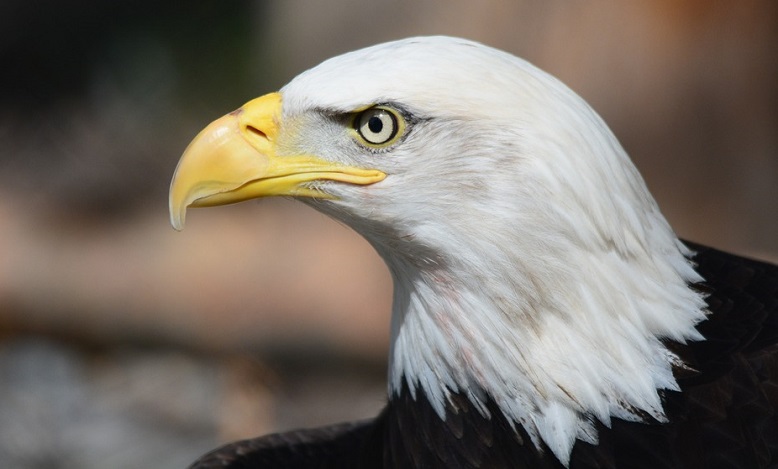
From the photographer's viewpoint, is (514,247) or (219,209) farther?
(219,209)

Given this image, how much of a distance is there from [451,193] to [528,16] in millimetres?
3425

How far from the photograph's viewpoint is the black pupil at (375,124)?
2.09 metres

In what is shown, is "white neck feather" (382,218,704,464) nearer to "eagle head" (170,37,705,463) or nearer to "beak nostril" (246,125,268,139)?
"eagle head" (170,37,705,463)

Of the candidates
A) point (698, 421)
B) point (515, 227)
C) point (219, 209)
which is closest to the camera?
point (515, 227)

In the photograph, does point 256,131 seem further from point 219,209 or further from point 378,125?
point 219,209

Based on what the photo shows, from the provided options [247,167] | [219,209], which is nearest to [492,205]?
[247,167]

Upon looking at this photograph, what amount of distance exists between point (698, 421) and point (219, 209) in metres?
4.11

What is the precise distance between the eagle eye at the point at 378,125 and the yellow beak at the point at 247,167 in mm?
84

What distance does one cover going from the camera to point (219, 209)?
586 cm

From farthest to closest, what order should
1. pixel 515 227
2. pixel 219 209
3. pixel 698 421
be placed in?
pixel 219 209
pixel 698 421
pixel 515 227

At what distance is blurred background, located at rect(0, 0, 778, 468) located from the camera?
5320 millimetres

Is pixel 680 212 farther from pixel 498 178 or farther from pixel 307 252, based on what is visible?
pixel 498 178

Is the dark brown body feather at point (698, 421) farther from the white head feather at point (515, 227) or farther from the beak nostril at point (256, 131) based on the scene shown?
the beak nostril at point (256, 131)

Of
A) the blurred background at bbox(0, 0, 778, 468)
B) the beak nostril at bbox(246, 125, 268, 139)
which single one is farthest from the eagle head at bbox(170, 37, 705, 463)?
the blurred background at bbox(0, 0, 778, 468)
